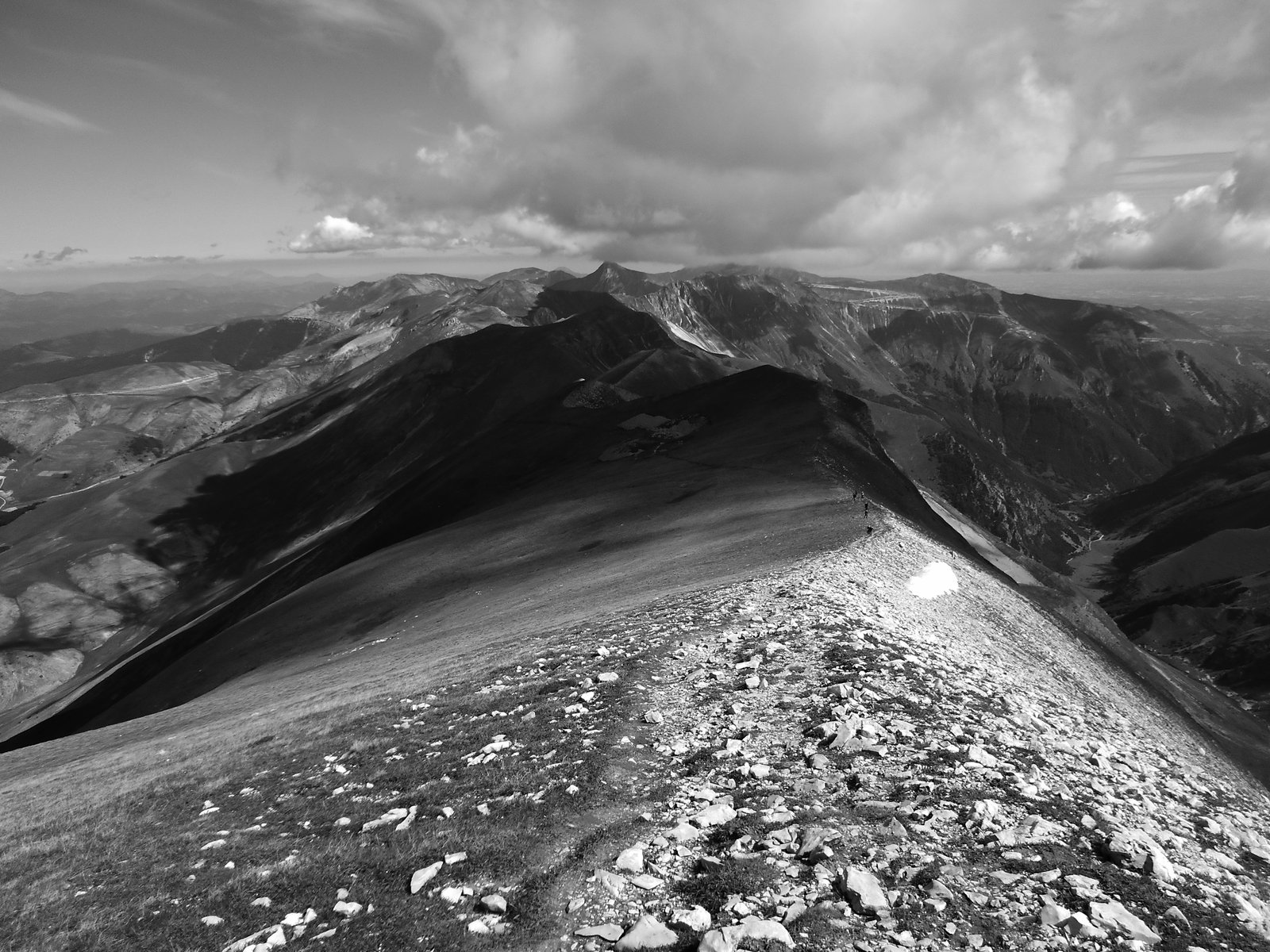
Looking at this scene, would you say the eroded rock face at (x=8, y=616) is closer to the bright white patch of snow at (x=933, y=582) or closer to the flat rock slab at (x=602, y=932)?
the bright white patch of snow at (x=933, y=582)

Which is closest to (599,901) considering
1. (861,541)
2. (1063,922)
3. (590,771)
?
(590,771)

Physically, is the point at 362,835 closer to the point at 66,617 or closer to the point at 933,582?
the point at 933,582

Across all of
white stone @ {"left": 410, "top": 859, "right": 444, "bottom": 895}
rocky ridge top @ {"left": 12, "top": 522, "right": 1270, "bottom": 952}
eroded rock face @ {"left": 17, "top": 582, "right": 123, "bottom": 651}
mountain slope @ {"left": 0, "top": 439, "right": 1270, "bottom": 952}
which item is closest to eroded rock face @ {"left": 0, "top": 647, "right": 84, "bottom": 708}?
eroded rock face @ {"left": 17, "top": 582, "right": 123, "bottom": 651}

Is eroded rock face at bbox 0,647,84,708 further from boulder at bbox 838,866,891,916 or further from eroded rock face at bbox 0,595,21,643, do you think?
boulder at bbox 838,866,891,916

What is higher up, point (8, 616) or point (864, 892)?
point (864, 892)

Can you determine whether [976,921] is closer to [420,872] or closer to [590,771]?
[590,771]

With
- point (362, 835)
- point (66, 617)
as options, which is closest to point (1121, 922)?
point (362, 835)

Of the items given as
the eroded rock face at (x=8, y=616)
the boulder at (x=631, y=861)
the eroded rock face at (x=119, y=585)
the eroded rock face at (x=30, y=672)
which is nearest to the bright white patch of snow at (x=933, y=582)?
the boulder at (x=631, y=861)
